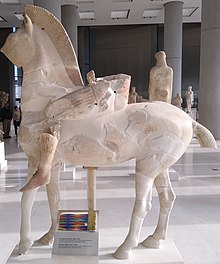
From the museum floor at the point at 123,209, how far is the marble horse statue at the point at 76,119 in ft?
2.68

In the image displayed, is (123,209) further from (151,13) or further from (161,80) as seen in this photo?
(151,13)

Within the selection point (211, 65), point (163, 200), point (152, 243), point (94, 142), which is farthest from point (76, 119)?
point (211, 65)

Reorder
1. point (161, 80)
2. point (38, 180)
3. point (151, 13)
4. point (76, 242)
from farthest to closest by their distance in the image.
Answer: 1. point (151, 13)
2. point (161, 80)
3. point (76, 242)
4. point (38, 180)

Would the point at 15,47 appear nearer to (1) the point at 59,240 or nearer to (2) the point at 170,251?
(1) the point at 59,240

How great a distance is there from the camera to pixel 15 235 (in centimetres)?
400

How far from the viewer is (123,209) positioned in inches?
196

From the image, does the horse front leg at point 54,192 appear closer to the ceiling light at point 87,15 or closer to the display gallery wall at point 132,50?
the ceiling light at point 87,15

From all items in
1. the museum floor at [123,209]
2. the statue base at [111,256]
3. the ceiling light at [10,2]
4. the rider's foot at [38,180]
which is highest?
the ceiling light at [10,2]

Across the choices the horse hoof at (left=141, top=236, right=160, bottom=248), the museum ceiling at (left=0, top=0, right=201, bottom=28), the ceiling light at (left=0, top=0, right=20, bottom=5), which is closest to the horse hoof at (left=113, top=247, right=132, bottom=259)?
the horse hoof at (left=141, top=236, right=160, bottom=248)

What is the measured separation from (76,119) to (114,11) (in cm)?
1922

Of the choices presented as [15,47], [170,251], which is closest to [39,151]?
[15,47]

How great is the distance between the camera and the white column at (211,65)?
43.5ft

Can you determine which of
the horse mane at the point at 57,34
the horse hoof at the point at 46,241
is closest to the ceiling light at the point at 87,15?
the horse mane at the point at 57,34

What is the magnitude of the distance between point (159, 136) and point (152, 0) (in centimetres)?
1717
